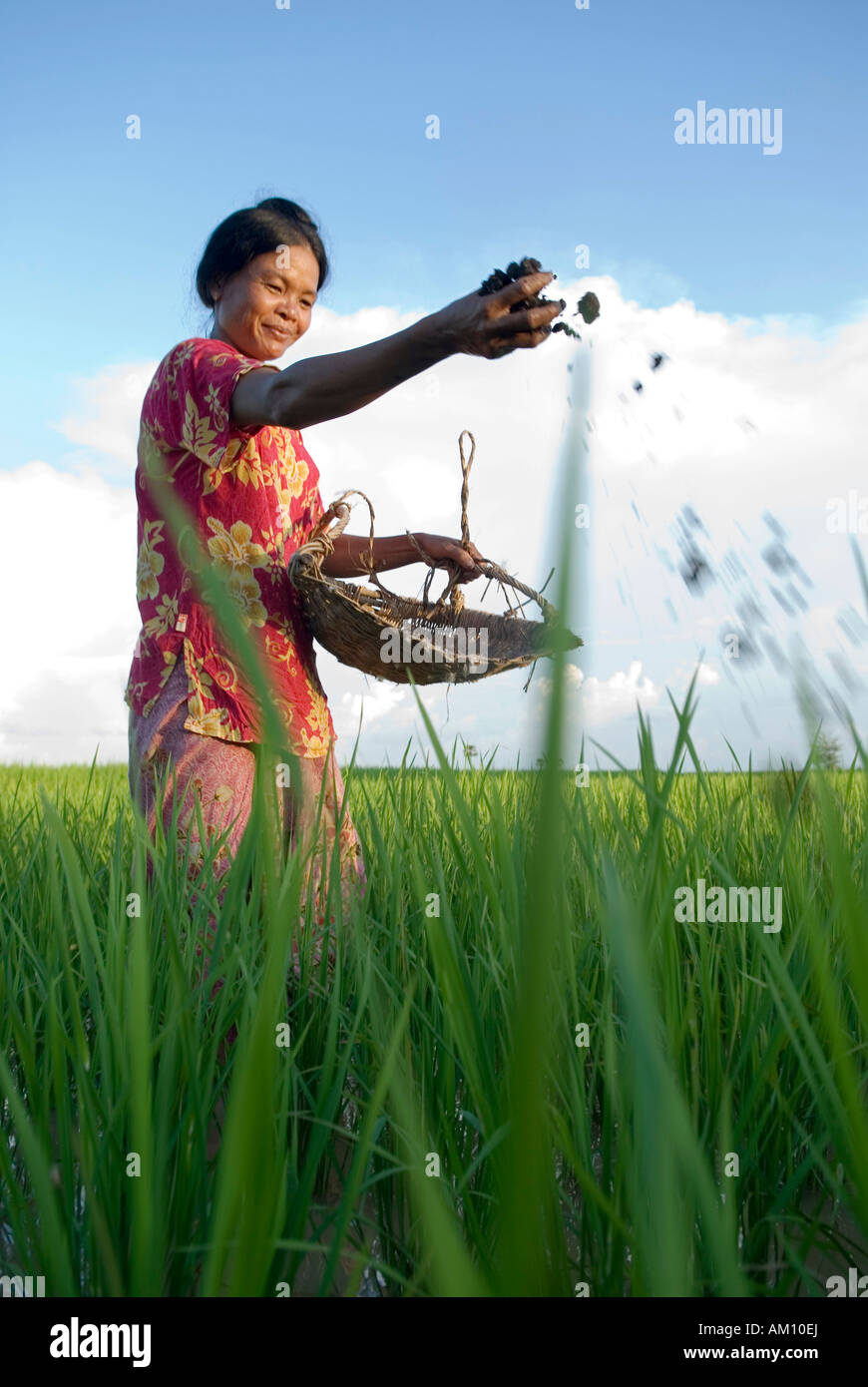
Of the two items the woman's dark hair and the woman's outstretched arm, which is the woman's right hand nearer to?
the woman's outstretched arm

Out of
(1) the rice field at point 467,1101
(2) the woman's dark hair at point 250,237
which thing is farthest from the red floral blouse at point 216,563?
(1) the rice field at point 467,1101

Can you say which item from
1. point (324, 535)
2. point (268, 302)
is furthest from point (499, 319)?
point (268, 302)

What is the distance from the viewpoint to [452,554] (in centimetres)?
221

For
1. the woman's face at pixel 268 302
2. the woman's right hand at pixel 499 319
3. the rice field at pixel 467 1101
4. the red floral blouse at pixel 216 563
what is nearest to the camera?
the rice field at pixel 467 1101

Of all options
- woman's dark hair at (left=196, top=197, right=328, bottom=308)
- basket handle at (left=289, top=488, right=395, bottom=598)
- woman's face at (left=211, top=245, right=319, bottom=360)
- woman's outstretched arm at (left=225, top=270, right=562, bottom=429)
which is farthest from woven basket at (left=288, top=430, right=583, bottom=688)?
woman's dark hair at (left=196, top=197, right=328, bottom=308)

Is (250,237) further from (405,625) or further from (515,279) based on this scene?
(515,279)

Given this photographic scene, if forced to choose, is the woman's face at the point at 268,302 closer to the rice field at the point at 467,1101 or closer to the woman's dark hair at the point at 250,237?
the woman's dark hair at the point at 250,237

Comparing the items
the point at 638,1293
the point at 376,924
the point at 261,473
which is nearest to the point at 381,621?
the point at 261,473

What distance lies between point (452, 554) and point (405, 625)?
309 millimetres

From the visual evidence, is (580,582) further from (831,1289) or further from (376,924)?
(376,924)

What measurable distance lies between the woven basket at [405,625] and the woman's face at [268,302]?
0.46 metres

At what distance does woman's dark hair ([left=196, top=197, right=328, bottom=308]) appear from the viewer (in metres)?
2.15

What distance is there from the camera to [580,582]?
0.69 ft

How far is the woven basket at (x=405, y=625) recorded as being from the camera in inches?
74.9
